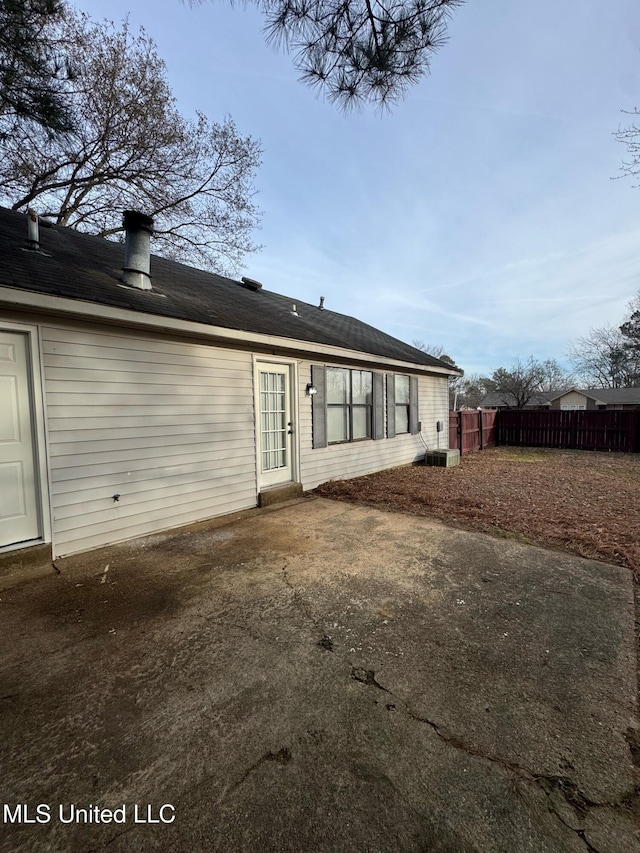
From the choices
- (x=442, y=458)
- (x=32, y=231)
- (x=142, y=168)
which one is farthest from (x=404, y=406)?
(x=142, y=168)

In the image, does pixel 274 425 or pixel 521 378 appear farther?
pixel 521 378

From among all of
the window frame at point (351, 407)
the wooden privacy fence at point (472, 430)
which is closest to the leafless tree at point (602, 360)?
the wooden privacy fence at point (472, 430)

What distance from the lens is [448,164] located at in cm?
833

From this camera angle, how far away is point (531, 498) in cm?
547

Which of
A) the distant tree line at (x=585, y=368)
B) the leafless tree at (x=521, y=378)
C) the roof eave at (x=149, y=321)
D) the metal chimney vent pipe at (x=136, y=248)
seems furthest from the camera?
the leafless tree at (x=521, y=378)

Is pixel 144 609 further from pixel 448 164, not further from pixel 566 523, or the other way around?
pixel 448 164

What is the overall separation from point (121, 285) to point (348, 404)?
404 centimetres

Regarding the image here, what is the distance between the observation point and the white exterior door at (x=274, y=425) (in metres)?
5.26

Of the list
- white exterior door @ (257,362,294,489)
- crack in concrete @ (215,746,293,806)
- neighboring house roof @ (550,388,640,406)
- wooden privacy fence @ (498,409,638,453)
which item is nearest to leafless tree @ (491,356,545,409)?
neighboring house roof @ (550,388,640,406)

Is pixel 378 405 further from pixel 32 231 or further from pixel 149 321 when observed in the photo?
pixel 32 231

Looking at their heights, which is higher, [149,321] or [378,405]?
[149,321]

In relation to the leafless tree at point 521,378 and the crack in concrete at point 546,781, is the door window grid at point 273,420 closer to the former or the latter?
the crack in concrete at point 546,781

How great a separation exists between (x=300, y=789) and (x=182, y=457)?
351cm

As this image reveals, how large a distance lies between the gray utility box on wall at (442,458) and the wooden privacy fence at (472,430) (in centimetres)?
211
